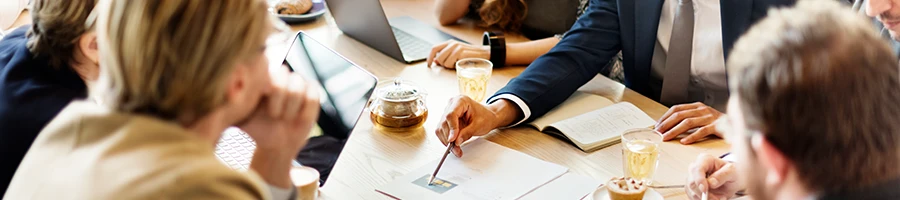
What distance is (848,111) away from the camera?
831 millimetres

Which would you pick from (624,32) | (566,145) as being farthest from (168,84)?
(624,32)

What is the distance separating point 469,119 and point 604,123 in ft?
0.89

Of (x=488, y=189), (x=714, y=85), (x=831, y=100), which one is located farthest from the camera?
(x=714, y=85)

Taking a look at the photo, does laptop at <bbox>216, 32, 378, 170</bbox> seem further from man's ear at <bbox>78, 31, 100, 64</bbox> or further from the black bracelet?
the black bracelet

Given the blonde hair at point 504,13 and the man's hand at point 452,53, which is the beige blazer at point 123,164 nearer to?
the man's hand at point 452,53

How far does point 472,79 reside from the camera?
177 centimetres

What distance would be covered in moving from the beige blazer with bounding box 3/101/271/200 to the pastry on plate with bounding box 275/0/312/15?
4.99ft

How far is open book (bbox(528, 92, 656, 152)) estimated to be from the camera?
155 centimetres

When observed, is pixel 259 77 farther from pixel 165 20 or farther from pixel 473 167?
pixel 473 167

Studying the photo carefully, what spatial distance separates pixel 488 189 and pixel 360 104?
269 mm

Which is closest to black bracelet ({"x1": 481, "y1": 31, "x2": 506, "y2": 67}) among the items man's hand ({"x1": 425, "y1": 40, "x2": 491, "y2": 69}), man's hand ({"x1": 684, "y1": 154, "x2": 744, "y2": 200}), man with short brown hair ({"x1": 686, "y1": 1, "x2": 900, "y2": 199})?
man's hand ({"x1": 425, "y1": 40, "x2": 491, "y2": 69})

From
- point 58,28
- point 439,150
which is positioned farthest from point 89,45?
point 439,150

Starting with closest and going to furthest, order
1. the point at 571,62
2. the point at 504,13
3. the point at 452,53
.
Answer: the point at 571,62
the point at 452,53
the point at 504,13

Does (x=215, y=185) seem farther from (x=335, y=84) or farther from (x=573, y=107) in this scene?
(x=573, y=107)
